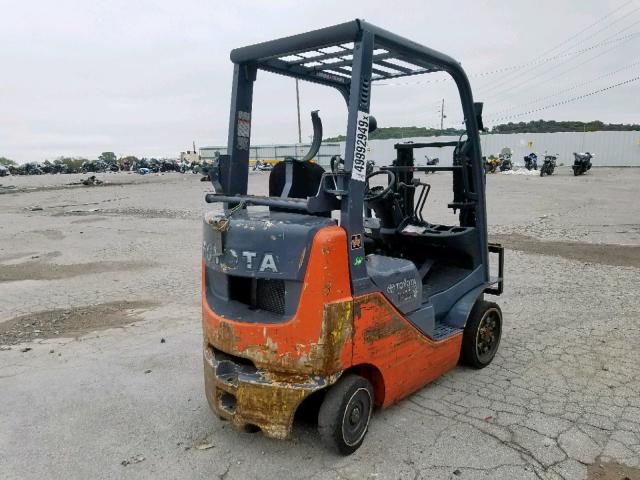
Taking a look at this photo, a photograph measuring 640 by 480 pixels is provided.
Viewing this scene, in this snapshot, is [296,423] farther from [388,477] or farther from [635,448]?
[635,448]

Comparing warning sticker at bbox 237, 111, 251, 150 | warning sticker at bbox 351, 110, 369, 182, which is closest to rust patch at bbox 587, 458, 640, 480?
warning sticker at bbox 351, 110, 369, 182

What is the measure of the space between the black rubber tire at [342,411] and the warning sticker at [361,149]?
47.2 inches

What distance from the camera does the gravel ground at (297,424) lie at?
10.0ft

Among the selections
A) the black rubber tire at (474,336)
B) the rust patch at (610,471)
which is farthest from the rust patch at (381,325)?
the rust patch at (610,471)

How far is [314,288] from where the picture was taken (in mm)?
2826

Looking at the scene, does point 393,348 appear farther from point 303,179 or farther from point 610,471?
point 610,471

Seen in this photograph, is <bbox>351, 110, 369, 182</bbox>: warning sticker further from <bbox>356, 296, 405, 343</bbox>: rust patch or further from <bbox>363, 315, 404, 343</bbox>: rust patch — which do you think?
<bbox>363, 315, 404, 343</bbox>: rust patch

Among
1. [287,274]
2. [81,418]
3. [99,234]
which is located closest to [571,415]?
[287,274]

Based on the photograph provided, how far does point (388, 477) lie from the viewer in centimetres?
290

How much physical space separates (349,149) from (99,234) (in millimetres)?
10493

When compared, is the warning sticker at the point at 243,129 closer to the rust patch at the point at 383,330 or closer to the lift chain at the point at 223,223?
the lift chain at the point at 223,223

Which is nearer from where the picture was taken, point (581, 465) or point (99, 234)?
point (581, 465)

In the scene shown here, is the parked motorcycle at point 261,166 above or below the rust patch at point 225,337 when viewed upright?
Result: above

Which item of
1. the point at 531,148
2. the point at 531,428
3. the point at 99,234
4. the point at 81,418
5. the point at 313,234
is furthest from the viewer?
the point at 531,148
